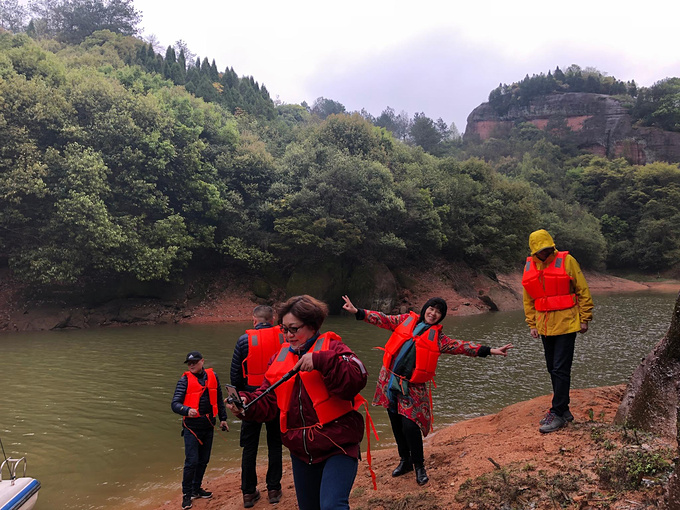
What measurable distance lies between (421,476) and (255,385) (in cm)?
181

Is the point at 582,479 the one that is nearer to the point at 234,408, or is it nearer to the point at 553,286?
the point at 553,286

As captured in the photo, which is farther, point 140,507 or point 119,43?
point 119,43

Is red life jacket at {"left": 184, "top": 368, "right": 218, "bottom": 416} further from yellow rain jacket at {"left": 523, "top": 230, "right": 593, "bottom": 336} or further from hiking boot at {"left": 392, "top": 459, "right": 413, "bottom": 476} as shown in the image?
yellow rain jacket at {"left": 523, "top": 230, "right": 593, "bottom": 336}

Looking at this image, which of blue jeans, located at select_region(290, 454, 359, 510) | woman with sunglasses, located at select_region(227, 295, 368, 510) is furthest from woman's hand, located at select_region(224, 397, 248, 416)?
blue jeans, located at select_region(290, 454, 359, 510)

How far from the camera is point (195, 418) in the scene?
4863 mm

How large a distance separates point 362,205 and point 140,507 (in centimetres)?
2106

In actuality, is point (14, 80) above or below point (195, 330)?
above

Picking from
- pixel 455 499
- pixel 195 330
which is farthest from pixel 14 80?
pixel 455 499

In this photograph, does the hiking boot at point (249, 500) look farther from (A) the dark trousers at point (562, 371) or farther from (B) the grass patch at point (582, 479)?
(A) the dark trousers at point (562, 371)

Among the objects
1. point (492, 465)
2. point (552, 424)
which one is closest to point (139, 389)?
point (492, 465)

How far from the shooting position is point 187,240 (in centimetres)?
2267

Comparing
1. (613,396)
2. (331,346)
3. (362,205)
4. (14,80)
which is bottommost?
(613,396)

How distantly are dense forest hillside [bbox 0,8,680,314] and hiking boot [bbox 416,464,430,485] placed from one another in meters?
18.2

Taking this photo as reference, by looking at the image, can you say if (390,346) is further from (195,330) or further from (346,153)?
(346,153)
